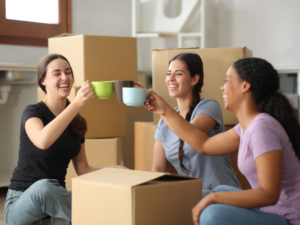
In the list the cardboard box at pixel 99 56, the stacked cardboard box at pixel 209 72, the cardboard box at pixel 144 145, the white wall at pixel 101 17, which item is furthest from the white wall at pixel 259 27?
the cardboard box at pixel 144 145

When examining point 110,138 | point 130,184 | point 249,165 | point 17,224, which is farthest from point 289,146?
point 110,138

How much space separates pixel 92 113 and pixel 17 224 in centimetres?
69

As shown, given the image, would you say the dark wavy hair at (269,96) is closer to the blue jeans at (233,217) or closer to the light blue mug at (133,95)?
the blue jeans at (233,217)

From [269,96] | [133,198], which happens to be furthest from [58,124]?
[269,96]

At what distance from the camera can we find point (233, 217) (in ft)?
2.73

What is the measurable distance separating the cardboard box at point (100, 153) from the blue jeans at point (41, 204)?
21.6 inches

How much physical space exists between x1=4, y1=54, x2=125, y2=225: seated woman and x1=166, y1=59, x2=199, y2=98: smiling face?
36cm

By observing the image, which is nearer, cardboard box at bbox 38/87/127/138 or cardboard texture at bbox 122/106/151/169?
cardboard box at bbox 38/87/127/138

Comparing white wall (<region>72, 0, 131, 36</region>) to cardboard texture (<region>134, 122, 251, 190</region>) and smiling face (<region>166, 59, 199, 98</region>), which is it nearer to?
cardboard texture (<region>134, 122, 251, 190</region>)

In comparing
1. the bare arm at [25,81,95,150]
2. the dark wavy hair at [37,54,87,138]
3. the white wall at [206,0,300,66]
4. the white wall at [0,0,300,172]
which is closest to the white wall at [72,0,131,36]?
the white wall at [0,0,300,172]

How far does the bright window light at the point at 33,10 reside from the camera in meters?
2.34

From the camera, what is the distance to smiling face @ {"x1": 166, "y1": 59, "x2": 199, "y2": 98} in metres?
1.35

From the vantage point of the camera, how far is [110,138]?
5.83 ft

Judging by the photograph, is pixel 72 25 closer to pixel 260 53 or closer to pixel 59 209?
pixel 260 53
